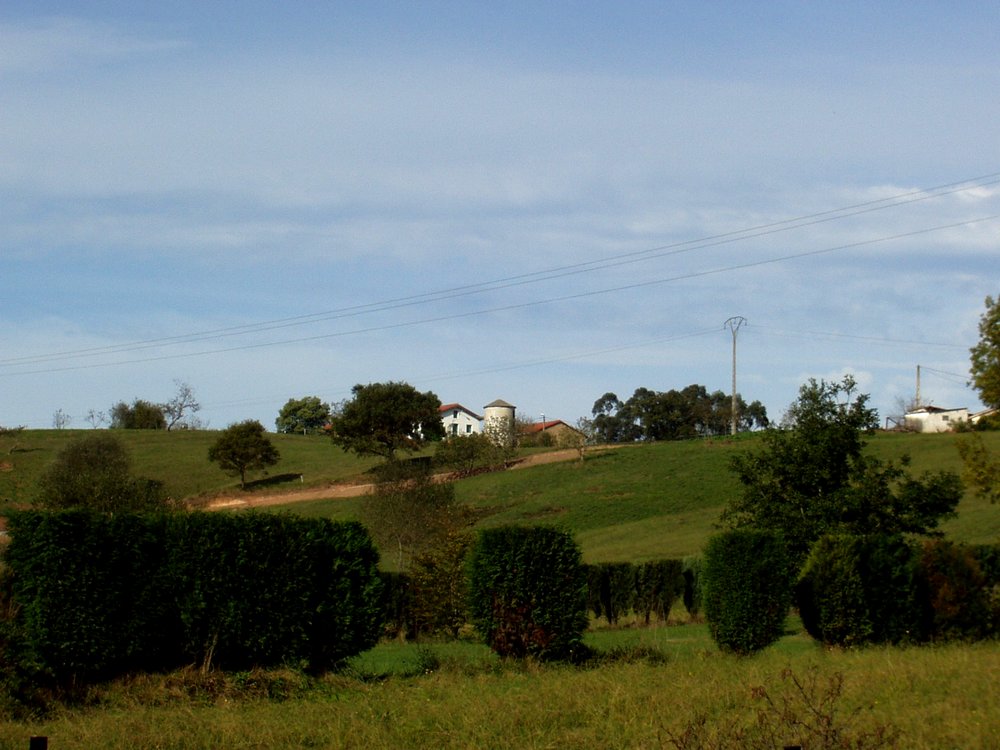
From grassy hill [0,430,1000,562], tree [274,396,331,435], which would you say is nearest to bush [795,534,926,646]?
grassy hill [0,430,1000,562]

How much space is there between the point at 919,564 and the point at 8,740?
12.7m

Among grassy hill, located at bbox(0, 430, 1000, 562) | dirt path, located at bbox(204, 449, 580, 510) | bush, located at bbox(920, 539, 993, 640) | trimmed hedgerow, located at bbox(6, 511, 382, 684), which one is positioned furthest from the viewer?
A: dirt path, located at bbox(204, 449, 580, 510)

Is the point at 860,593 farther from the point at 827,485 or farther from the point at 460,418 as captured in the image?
the point at 460,418

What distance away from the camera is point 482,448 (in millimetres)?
76250

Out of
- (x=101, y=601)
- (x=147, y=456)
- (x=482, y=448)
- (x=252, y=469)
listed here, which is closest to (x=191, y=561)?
(x=101, y=601)

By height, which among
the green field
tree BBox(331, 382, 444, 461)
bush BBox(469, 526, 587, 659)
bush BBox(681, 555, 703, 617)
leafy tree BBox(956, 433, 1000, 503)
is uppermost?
tree BBox(331, 382, 444, 461)

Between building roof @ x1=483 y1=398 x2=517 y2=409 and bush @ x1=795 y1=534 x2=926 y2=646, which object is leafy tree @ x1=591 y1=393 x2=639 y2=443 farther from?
bush @ x1=795 y1=534 x2=926 y2=646

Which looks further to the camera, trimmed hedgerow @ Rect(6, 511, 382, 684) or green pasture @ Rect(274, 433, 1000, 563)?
green pasture @ Rect(274, 433, 1000, 563)

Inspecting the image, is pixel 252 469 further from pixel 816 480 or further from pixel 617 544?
pixel 816 480

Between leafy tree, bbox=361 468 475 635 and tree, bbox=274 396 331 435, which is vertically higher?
tree, bbox=274 396 331 435

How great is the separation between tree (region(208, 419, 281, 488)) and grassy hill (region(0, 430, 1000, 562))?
1.84m

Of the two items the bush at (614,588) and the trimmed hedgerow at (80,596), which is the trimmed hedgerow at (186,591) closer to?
the trimmed hedgerow at (80,596)

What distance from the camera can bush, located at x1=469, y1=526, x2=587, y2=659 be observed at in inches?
541

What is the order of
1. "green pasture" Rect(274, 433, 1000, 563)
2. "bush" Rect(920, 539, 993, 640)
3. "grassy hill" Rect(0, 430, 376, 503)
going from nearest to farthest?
"bush" Rect(920, 539, 993, 640)
"green pasture" Rect(274, 433, 1000, 563)
"grassy hill" Rect(0, 430, 376, 503)
